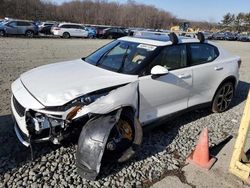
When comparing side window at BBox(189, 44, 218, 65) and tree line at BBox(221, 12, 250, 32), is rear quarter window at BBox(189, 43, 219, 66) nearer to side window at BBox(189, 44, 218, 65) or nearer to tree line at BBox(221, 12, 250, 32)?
side window at BBox(189, 44, 218, 65)

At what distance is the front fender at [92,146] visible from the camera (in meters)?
3.30

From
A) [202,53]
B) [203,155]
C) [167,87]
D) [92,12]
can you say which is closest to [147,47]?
[167,87]

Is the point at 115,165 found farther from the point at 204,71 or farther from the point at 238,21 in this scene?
the point at 238,21

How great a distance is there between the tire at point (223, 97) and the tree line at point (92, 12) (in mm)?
60033

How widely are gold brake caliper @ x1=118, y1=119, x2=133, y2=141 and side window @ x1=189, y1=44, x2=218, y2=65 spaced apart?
1958 millimetres

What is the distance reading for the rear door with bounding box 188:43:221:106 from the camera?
→ 5.03 metres

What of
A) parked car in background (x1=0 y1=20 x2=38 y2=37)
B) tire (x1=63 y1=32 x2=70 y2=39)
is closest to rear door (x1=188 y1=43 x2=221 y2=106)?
parked car in background (x1=0 y1=20 x2=38 y2=37)

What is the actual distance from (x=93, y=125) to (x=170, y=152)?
1.45 meters

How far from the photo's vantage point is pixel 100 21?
260ft

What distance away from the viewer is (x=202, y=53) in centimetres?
A: 530

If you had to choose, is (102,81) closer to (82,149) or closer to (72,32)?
(82,149)

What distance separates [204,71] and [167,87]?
111 cm

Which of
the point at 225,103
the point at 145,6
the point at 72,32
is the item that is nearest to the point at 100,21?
the point at 145,6

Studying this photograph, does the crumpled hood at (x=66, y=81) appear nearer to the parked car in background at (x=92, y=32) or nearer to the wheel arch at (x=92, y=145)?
the wheel arch at (x=92, y=145)
